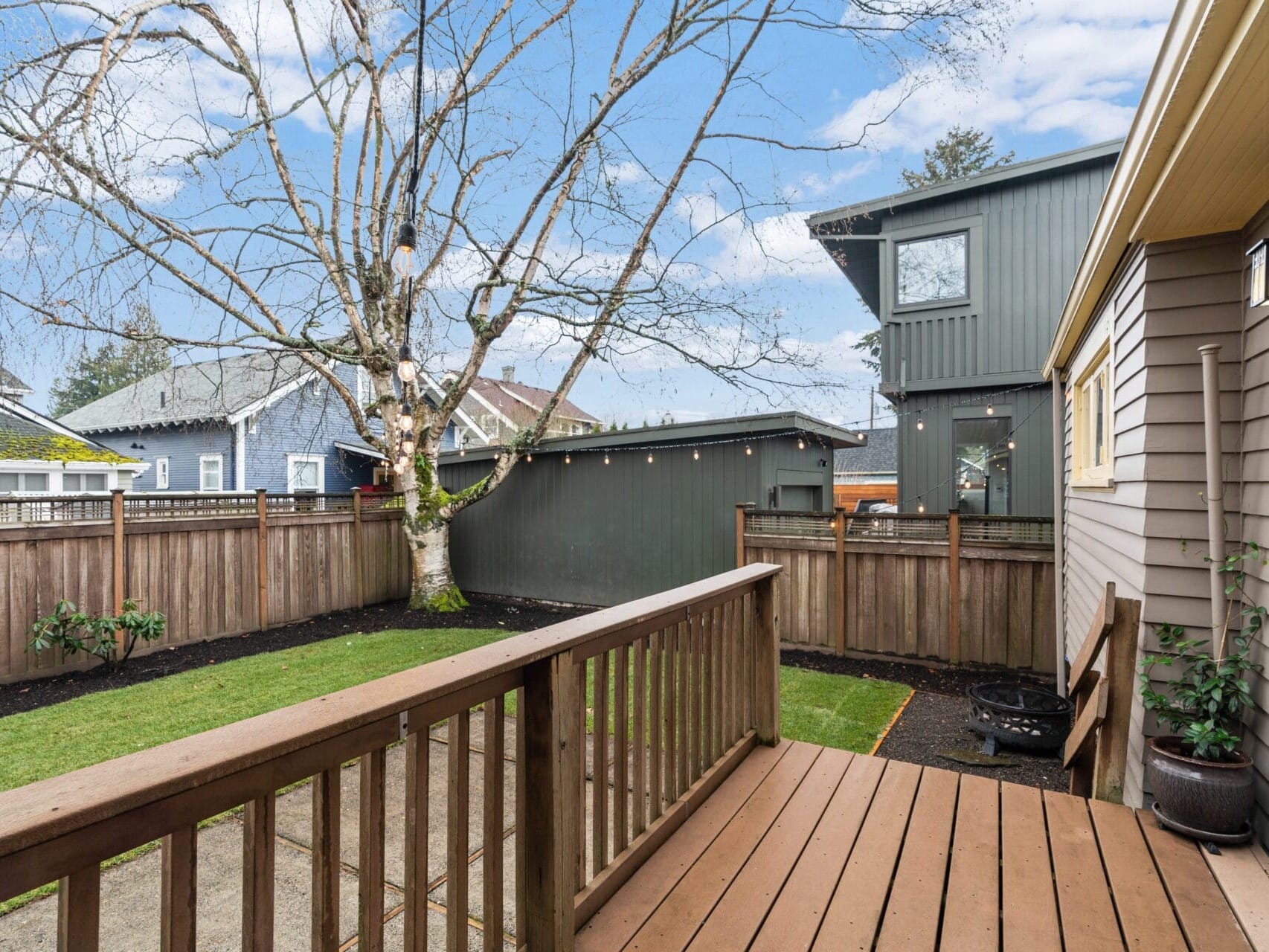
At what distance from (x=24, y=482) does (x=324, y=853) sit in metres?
11.6

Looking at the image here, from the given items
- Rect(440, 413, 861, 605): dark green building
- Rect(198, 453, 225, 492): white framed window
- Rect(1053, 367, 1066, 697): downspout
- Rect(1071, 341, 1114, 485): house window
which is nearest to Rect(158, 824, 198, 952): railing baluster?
Rect(1071, 341, 1114, 485): house window

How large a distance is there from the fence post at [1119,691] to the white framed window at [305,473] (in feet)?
41.5

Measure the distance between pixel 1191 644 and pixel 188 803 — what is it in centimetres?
293

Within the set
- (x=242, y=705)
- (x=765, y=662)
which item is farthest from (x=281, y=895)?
(x=242, y=705)

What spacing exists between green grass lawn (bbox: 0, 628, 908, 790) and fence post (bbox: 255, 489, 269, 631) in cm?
117

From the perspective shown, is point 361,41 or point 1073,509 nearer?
point 1073,509

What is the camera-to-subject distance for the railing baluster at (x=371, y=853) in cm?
113

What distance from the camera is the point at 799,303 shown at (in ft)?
23.2

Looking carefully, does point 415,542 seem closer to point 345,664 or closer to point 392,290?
point 345,664

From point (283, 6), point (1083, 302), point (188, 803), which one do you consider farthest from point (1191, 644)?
point (283, 6)

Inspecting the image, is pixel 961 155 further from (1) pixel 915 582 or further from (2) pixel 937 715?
(2) pixel 937 715

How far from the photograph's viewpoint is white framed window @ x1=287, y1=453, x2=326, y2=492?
12.6 m

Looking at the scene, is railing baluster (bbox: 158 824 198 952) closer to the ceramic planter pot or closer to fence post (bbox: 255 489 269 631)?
the ceramic planter pot

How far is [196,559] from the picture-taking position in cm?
663
